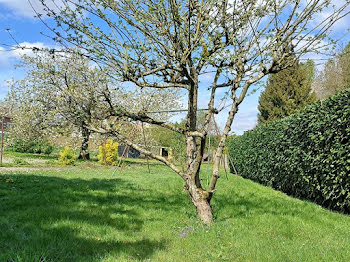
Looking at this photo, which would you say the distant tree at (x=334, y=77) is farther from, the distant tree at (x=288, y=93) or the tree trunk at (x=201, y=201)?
the tree trunk at (x=201, y=201)

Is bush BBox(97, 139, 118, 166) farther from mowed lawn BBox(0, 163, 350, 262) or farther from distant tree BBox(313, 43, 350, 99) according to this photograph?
distant tree BBox(313, 43, 350, 99)

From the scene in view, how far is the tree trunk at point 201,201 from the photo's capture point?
13.6 ft

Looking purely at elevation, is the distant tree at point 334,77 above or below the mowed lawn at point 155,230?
above

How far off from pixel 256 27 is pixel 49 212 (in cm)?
399

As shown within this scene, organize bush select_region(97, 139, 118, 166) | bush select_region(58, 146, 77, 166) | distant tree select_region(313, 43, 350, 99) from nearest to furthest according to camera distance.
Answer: bush select_region(58, 146, 77, 166) < bush select_region(97, 139, 118, 166) < distant tree select_region(313, 43, 350, 99)

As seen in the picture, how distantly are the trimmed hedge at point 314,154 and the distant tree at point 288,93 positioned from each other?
1288 cm

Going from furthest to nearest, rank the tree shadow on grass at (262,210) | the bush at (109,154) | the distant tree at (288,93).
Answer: the distant tree at (288,93) → the bush at (109,154) → the tree shadow on grass at (262,210)

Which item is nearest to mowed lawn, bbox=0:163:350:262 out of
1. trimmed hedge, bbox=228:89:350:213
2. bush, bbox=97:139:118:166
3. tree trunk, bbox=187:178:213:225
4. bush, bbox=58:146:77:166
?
tree trunk, bbox=187:178:213:225

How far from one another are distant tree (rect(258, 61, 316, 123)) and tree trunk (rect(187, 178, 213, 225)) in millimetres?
18752

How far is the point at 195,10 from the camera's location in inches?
151

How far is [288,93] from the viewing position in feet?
72.5

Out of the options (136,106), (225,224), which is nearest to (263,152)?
(225,224)

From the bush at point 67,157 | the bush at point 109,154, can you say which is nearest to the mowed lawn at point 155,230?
the bush at point 67,157

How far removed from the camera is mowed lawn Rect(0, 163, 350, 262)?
2.83 m
